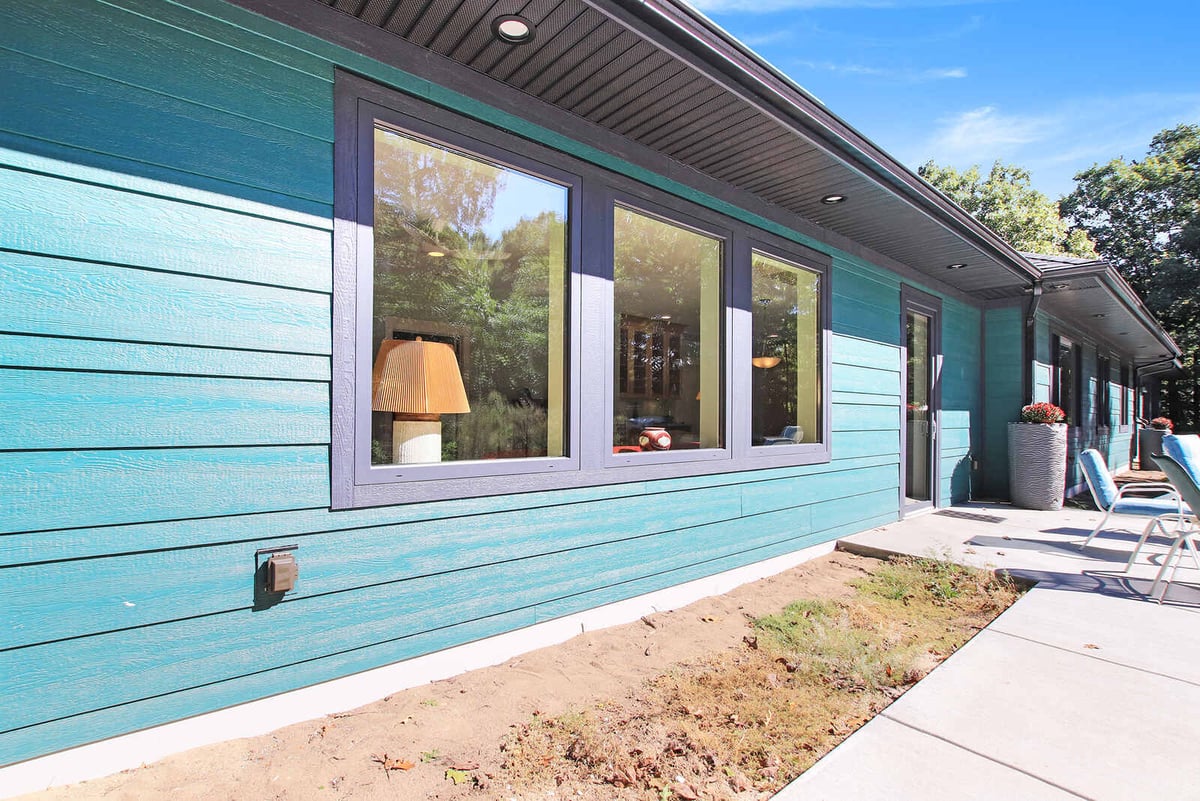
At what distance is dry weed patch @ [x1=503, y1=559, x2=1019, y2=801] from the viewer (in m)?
1.68

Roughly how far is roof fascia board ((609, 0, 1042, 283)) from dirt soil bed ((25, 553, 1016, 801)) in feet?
8.02

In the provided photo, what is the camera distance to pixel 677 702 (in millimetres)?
2119

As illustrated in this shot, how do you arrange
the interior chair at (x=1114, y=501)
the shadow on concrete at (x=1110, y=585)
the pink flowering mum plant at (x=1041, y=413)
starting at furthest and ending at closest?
the pink flowering mum plant at (x=1041, y=413)
the interior chair at (x=1114, y=501)
the shadow on concrete at (x=1110, y=585)

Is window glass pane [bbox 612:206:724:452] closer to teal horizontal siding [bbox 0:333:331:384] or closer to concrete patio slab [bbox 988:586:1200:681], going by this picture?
A: teal horizontal siding [bbox 0:333:331:384]

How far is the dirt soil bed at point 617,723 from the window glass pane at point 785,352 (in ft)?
4.47

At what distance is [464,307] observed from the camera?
3312mm

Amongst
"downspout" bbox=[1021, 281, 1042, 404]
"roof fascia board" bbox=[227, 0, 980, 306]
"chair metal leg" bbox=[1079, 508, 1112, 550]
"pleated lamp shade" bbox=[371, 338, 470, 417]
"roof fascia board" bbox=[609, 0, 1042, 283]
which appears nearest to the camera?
"roof fascia board" bbox=[227, 0, 980, 306]

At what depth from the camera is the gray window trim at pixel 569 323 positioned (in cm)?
204

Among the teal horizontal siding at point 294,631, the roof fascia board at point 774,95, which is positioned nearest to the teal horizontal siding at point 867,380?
the roof fascia board at point 774,95

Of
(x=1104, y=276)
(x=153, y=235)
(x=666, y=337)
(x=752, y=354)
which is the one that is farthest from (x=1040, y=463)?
(x=153, y=235)

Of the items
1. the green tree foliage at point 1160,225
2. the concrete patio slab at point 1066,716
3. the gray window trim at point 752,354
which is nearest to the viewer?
the concrete patio slab at point 1066,716

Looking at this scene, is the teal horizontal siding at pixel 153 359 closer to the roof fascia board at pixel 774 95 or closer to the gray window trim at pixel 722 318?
the gray window trim at pixel 722 318

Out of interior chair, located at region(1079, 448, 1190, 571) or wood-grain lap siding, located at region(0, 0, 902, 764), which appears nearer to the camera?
wood-grain lap siding, located at region(0, 0, 902, 764)

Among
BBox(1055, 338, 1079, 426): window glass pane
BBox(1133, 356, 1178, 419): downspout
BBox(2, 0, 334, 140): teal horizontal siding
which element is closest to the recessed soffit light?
BBox(2, 0, 334, 140): teal horizontal siding
